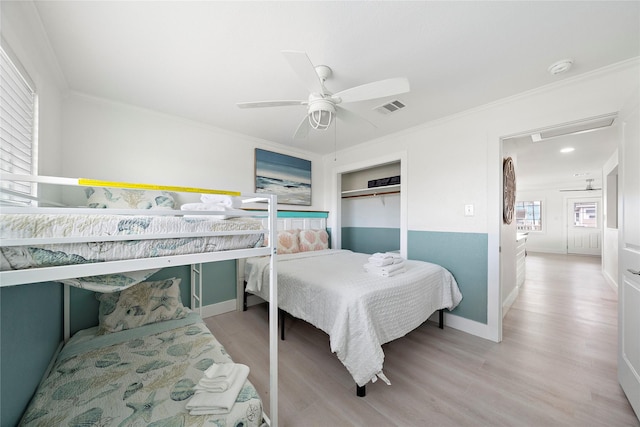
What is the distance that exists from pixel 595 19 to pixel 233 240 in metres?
2.40

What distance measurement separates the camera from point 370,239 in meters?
4.38

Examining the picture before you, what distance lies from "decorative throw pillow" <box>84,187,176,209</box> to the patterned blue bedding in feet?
3.68

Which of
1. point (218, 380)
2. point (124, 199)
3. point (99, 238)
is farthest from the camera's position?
point (124, 199)

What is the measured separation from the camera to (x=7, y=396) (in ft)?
3.21

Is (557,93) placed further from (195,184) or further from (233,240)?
(195,184)

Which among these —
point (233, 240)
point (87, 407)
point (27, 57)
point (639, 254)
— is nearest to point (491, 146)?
point (639, 254)

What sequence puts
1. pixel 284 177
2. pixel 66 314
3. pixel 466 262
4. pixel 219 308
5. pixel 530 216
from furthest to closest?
1. pixel 530 216
2. pixel 284 177
3. pixel 219 308
4. pixel 466 262
5. pixel 66 314

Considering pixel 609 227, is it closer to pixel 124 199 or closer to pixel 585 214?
→ pixel 585 214

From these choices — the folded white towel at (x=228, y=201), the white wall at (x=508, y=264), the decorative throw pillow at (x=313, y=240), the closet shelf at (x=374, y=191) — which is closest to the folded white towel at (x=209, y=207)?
the folded white towel at (x=228, y=201)

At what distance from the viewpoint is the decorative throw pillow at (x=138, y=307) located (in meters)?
1.84

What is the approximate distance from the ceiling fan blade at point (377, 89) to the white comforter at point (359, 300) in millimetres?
1369

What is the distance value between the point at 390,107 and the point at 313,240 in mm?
2119

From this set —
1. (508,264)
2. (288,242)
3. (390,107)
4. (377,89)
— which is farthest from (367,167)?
(508,264)

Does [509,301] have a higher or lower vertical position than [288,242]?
lower
